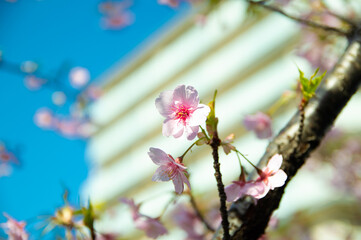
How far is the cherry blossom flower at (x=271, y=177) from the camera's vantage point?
0.77m

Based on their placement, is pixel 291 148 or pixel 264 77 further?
pixel 264 77

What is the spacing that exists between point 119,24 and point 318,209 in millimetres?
3704

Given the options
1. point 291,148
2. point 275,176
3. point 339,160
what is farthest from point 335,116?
point 339,160

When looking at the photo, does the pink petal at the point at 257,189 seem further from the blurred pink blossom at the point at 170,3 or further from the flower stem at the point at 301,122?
the blurred pink blossom at the point at 170,3

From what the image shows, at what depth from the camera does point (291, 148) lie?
90 cm

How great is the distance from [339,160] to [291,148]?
2.88 metres

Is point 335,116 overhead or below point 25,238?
below

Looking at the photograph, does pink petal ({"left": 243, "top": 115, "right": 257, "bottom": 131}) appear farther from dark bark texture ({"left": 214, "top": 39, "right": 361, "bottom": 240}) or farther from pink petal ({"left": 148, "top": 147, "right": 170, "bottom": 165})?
pink petal ({"left": 148, "top": 147, "right": 170, "bottom": 165})

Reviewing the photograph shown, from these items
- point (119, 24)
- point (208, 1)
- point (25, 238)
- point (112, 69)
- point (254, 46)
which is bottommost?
point (25, 238)

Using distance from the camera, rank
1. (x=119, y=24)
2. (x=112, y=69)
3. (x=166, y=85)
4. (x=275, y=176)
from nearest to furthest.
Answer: (x=275, y=176) → (x=119, y=24) → (x=166, y=85) → (x=112, y=69)

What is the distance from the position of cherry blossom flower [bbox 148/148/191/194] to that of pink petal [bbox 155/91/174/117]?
0.09 m

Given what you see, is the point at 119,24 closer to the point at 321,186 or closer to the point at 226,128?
the point at 226,128

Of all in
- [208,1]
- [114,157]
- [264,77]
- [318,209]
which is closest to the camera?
[208,1]

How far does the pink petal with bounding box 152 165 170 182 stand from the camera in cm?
76
